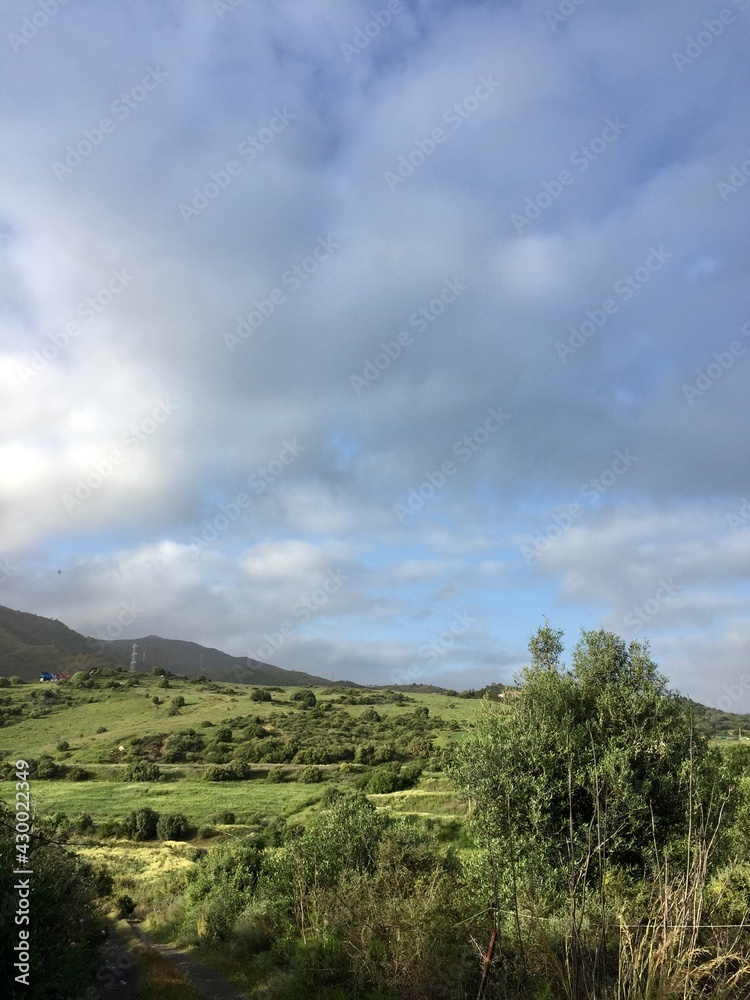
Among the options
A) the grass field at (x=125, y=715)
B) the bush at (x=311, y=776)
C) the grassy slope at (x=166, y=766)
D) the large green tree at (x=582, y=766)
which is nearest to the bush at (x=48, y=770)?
the grassy slope at (x=166, y=766)

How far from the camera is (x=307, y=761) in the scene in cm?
7919

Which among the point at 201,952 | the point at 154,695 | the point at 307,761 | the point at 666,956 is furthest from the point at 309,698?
the point at 666,956

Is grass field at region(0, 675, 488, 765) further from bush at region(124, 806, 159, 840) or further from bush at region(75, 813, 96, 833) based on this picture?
bush at region(124, 806, 159, 840)

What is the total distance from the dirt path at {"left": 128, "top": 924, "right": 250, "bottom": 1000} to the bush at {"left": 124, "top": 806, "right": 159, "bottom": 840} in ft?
79.7

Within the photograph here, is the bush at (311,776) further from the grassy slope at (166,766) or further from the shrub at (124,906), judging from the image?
the shrub at (124,906)

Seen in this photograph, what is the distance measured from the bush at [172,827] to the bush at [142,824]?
18.5 inches

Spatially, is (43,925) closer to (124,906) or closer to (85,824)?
(124,906)

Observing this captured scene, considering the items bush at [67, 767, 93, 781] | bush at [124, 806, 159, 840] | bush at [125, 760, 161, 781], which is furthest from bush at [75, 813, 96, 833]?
bush at [67, 767, 93, 781]

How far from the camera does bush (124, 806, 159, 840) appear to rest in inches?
2041

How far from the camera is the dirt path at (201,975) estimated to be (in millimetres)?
19312

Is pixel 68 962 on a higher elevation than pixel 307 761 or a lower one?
higher

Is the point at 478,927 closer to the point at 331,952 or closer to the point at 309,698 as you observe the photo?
the point at 331,952

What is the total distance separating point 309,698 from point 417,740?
5357 centimetres

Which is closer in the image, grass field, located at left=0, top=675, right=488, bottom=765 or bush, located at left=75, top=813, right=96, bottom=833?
bush, located at left=75, top=813, right=96, bottom=833
